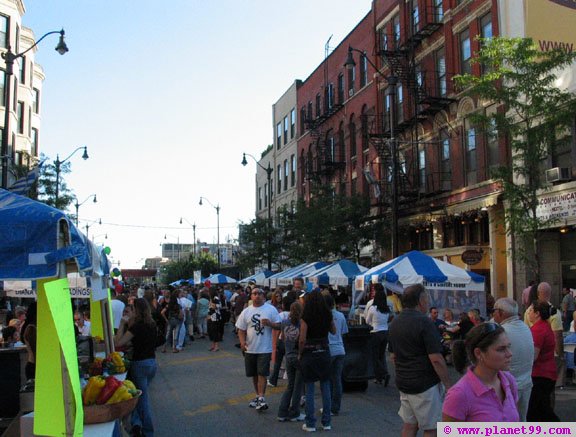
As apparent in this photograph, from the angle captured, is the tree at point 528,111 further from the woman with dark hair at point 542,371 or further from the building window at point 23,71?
the building window at point 23,71

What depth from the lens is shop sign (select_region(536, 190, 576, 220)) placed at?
19.6 meters

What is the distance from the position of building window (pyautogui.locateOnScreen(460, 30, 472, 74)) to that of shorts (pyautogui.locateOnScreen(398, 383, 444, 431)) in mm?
22233

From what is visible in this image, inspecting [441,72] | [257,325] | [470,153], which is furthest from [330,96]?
[257,325]

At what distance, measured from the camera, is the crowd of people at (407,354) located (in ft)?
12.3

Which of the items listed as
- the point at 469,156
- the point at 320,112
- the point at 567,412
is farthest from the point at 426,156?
the point at 567,412

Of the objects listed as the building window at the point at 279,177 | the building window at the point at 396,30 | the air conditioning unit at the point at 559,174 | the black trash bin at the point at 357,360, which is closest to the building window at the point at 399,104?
the building window at the point at 396,30

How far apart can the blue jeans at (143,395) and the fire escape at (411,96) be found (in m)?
20.7

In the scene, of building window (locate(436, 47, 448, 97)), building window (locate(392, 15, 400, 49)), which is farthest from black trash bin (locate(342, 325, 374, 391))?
building window (locate(392, 15, 400, 49))

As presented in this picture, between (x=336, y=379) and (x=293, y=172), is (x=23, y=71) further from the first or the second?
(x=336, y=379)

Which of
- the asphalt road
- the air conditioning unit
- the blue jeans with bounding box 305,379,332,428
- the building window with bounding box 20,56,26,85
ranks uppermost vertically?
the building window with bounding box 20,56,26,85

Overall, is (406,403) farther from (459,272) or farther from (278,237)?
(278,237)

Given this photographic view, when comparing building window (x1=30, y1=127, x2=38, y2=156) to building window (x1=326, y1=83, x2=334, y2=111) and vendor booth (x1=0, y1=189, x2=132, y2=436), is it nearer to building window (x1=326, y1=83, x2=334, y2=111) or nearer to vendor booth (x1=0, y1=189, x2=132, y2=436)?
building window (x1=326, y1=83, x2=334, y2=111)

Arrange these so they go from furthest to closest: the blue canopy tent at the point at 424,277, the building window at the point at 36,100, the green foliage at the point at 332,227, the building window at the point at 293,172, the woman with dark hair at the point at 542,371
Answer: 1. the building window at the point at 36,100
2. the building window at the point at 293,172
3. the green foliage at the point at 332,227
4. the blue canopy tent at the point at 424,277
5. the woman with dark hair at the point at 542,371

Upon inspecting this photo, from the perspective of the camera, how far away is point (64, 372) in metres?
4.99
